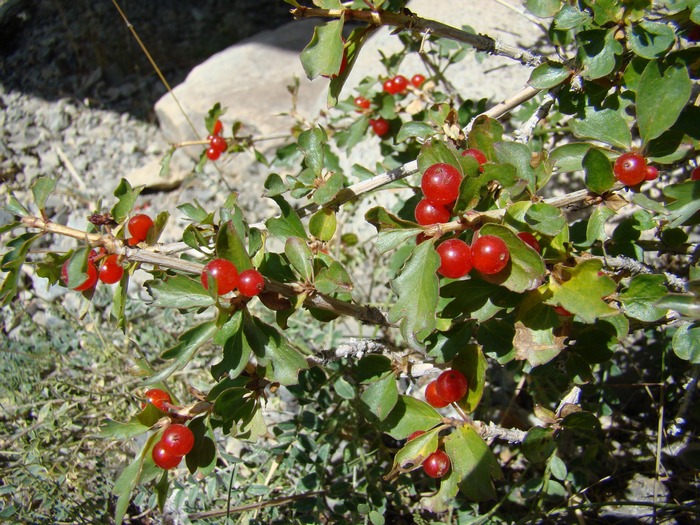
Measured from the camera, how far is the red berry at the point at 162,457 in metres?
1.41

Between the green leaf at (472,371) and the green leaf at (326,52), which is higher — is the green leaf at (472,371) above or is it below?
below

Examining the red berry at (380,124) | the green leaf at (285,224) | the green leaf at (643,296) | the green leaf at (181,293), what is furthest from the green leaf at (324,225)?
the red berry at (380,124)

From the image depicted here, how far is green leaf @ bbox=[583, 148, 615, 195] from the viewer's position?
4.58ft

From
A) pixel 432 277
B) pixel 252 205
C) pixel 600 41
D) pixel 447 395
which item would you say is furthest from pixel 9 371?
pixel 600 41

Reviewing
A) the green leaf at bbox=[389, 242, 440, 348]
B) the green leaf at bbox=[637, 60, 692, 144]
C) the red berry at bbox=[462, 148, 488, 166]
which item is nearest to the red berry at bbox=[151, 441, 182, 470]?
the green leaf at bbox=[389, 242, 440, 348]

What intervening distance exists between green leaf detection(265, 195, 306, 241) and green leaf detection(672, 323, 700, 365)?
100cm

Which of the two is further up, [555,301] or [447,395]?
[555,301]

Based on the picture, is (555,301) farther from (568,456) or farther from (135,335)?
(135,335)

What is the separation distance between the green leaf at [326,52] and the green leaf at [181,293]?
0.58 m

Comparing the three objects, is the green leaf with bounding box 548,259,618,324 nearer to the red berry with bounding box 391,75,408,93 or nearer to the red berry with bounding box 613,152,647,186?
the red berry with bounding box 613,152,647,186

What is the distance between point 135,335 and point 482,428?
2.09 m

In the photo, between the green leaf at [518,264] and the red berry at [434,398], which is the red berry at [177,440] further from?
the green leaf at [518,264]

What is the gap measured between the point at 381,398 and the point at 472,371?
26 cm

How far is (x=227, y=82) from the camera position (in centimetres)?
460
